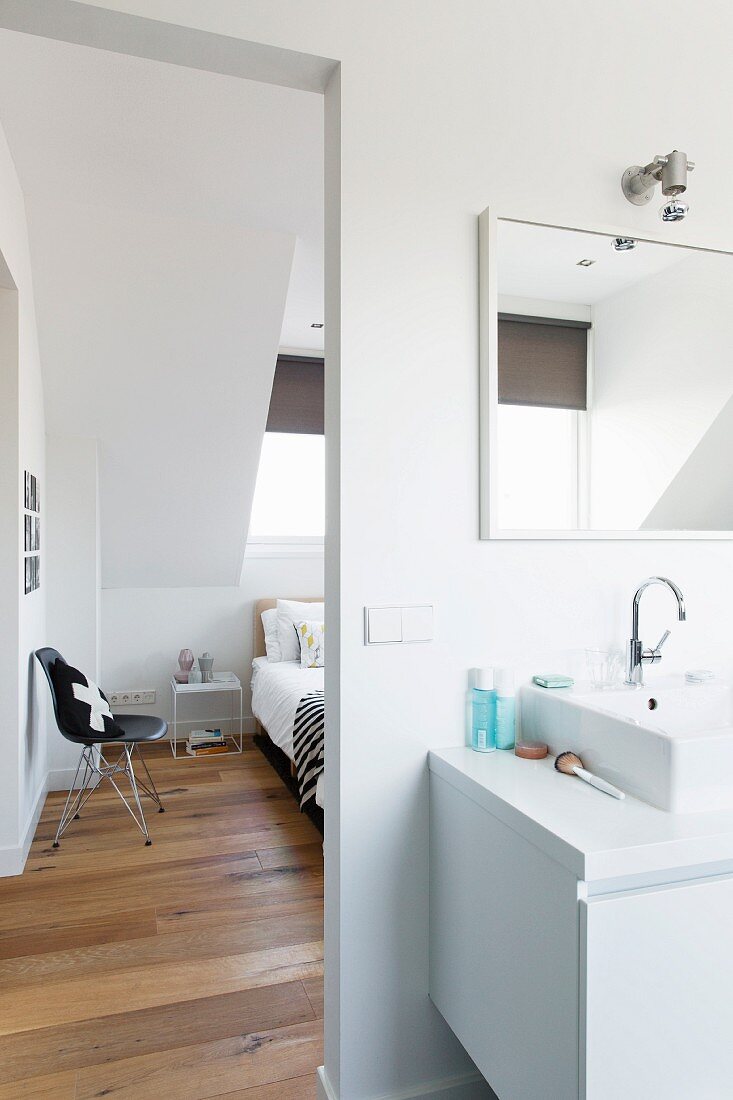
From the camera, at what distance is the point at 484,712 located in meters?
1.66

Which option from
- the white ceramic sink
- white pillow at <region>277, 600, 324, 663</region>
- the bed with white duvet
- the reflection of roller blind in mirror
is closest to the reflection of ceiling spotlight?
the reflection of roller blind in mirror

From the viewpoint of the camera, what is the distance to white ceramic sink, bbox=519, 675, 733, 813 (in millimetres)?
1299

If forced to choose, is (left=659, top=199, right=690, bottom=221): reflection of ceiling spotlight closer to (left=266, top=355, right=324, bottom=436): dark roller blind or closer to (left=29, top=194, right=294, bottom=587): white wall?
(left=29, top=194, right=294, bottom=587): white wall

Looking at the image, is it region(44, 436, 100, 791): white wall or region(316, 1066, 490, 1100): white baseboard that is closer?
region(316, 1066, 490, 1100): white baseboard

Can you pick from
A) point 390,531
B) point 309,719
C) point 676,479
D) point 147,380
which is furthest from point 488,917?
point 147,380

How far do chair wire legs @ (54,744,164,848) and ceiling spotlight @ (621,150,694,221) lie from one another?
2.83m

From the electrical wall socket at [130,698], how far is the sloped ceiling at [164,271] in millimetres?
694

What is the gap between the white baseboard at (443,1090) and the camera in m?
1.64

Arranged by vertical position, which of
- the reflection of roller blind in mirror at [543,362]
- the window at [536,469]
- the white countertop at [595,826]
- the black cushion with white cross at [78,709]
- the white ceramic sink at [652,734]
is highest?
the reflection of roller blind in mirror at [543,362]

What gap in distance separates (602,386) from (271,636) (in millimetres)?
3270

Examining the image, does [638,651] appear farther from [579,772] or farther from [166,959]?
[166,959]

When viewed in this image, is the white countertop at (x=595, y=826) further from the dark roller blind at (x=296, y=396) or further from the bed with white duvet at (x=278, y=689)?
the dark roller blind at (x=296, y=396)

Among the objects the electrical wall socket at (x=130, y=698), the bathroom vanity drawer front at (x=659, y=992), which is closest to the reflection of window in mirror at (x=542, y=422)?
the bathroom vanity drawer front at (x=659, y=992)

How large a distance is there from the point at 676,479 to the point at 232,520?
3008 mm
